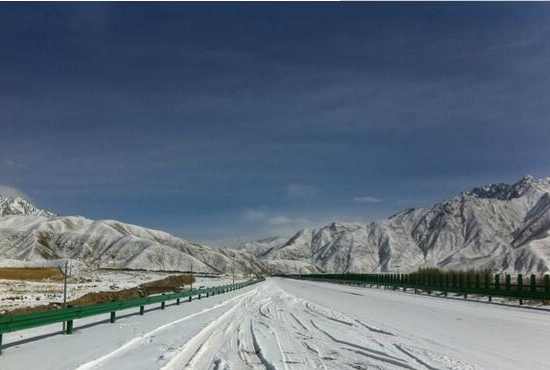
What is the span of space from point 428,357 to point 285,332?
560 centimetres

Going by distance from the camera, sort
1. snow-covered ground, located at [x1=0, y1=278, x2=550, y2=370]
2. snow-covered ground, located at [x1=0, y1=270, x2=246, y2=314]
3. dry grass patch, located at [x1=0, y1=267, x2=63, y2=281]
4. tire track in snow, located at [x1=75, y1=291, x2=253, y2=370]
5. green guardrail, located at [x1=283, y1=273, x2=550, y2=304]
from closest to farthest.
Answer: tire track in snow, located at [x1=75, y1=291, x2=253, y2=370] → snow-covered ground, located at [x1=0, y1=278, x2=550, y2=370] → green guardrail, located at [x1=283, y1=273, x2=550, y2=304] → snow-covered ground, located at [x1=0, y1=270, x2=246, y2=314] → dry grass patch, located at [x1=0, y1=267, x2=63, y2=281]

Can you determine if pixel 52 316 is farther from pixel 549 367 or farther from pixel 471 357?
pixel 549 367

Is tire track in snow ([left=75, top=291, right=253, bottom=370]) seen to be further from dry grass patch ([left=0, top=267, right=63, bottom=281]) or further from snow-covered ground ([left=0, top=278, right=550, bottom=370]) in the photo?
dry grass patch ([left=0, top=267, right=63, bottom=281])

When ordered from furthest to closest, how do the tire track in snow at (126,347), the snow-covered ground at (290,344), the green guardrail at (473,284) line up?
1. the green guardrail at (473,284)
2. the snow-covered ground at (290,344)
3. the tire track in snow at (126,347)

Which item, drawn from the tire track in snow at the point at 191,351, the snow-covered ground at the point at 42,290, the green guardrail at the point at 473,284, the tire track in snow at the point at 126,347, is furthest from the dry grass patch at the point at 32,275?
the tire track in snow at the point at 191,351

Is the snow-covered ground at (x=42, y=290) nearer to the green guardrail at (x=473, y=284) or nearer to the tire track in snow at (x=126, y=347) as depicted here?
the tire track in snow at (x=126, y=347)

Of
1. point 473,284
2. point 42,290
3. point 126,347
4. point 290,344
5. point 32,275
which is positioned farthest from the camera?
point 32,275

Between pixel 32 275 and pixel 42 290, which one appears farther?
pixel 32 275

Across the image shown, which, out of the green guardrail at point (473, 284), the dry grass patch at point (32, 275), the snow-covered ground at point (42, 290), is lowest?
the dry grass patch at point (32, 275)

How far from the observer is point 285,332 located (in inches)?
658

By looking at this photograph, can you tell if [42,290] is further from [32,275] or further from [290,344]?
[290,344]

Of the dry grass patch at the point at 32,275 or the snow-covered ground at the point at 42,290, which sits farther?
the dry grass patch at the point at 32,275

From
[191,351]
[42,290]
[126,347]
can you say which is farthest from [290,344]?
[42,290]

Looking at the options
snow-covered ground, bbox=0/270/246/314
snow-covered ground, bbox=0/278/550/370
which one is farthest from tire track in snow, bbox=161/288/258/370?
snow-covered ground, bbox=0/270/246/314
